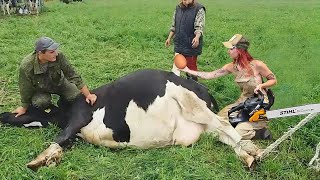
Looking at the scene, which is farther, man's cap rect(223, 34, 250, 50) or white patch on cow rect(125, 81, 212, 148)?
man's cap rect(223, 34, 250, 50)

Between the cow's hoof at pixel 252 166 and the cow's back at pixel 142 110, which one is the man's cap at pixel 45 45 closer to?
the cow's back at pixel 142 110

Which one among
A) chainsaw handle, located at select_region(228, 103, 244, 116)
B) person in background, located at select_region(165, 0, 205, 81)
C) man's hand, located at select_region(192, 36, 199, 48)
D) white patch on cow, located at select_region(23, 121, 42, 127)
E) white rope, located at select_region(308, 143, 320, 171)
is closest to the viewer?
white rope, located at select_region(308, 143, 320, 171)

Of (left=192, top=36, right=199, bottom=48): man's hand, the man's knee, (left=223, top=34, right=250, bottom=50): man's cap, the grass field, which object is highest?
(left=223, top=34, right=250, bottom=50): man's cap

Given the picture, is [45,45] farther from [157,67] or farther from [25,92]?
[157,67]

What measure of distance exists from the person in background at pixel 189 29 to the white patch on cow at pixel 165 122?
6.05 feet

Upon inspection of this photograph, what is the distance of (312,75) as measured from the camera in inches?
317

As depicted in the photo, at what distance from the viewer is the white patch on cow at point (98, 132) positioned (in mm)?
4902

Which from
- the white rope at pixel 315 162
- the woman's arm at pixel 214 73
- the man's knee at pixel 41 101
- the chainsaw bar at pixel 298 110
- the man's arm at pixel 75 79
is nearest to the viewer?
the chainsaw bar at pixel 298 110

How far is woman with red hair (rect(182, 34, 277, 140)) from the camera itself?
508 cm

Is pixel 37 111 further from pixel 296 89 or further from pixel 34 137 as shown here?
pixel 296 89

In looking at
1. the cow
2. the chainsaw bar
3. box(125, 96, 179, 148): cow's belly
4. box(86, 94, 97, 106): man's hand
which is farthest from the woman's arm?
the chainsaw bar

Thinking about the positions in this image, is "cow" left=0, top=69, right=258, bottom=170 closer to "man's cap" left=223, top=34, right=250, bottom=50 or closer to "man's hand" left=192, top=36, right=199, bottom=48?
"man's cap" left=223, top=34, right=250, bottom=50

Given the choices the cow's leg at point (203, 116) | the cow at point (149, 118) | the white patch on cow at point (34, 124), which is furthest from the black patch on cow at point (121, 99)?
the white patch on cow at point (34, 124)

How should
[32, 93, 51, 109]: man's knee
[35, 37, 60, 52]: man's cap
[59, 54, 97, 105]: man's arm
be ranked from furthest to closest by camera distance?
[32, 93, 51, 109]: man's knee < [59, 54, 97, 105]: man's arm < [35, 37, 60, 52]: man's cap
